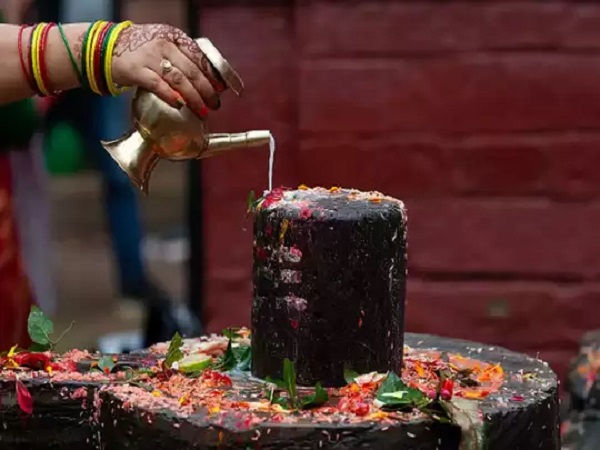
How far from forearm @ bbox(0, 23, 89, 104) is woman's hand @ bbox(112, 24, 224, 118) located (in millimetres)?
117

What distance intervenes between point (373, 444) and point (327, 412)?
0.09 metres

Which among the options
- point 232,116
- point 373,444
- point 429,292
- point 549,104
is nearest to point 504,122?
point 549,104

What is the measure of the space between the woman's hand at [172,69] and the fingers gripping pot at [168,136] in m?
0.02

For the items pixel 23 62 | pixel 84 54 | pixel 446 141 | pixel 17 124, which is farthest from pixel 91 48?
pixel 446 141

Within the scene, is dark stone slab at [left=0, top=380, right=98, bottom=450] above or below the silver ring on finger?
below

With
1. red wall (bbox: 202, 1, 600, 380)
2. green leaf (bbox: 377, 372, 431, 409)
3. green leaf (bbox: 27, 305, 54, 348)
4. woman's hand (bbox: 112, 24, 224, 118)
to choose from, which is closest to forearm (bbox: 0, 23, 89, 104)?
woman's hand (bbox: 112, 24, 224, 118)

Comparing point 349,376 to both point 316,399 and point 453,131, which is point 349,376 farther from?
point 453,131

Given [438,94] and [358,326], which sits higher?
[438,94]

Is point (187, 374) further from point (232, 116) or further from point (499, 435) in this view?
point (232, 116)

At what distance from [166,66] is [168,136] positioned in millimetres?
121

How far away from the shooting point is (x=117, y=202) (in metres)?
5.45

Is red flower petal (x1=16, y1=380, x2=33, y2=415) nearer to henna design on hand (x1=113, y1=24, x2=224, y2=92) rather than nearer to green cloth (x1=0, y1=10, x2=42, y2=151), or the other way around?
henna design on hand (x1=113, y1=24, x2=224, y2=92)

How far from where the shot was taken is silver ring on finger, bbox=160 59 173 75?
198 centimetres

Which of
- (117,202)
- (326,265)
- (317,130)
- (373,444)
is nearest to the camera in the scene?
(373,444)
